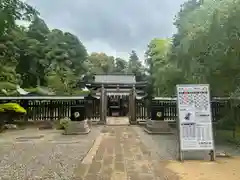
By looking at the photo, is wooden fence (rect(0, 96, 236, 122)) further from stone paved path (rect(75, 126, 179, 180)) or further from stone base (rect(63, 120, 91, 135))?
stone paved path (rect(75, 126, 179, 180))

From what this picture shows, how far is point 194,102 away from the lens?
716cm

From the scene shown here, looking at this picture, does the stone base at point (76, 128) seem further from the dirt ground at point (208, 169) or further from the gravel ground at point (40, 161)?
the dirt ground at point (208, 169)

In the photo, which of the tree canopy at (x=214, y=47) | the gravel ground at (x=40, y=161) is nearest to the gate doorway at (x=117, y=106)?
the tree canopy at (x=214, y=47)

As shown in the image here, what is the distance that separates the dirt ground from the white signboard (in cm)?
44

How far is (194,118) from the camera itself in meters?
7.08

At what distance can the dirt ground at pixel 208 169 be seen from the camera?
5426 millimetres

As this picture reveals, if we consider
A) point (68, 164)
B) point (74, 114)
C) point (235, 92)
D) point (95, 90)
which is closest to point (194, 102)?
point (235, 92)

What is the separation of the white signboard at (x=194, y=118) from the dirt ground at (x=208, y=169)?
436 millimetres

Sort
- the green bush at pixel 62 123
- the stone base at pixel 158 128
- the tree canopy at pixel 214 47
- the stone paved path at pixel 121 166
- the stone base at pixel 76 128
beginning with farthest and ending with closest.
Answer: the green bush at pixel 62 123, the stone base at pixel 158 128, the stone base at pixel 76 128, the tree canopy at pixel 214 47, the stone paved path at pixel 121 166

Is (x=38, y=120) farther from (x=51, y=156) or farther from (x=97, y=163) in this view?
(x=97, y=163)

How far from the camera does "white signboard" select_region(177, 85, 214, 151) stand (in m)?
6.98

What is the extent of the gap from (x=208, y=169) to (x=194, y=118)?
138 centimetres

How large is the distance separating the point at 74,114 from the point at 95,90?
843 centimetres

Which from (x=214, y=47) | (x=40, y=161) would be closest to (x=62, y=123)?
(x=40, y=161)
